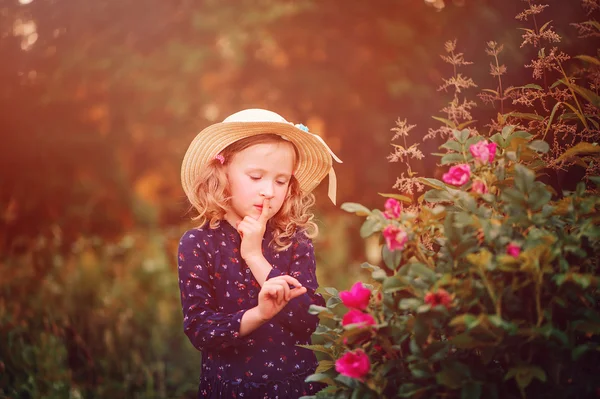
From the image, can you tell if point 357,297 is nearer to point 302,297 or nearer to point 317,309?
point 317,309

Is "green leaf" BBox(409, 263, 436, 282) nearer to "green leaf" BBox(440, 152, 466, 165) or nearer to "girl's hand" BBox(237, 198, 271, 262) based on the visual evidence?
"green leaf" BBox(440, 152, 466, 165)

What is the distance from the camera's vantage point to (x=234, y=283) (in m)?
2.37

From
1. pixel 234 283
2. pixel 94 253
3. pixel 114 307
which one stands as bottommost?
pixel 234 283

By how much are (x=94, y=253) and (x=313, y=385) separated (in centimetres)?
242

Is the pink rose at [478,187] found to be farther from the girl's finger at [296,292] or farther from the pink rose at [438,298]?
the girl's finger at [296,292]

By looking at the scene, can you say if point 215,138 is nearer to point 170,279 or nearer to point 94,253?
point 170,279

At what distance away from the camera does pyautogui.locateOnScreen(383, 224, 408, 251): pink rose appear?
68.1 inches

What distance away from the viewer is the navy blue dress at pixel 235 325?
225 cm

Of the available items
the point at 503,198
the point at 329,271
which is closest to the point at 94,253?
the point at 329,271

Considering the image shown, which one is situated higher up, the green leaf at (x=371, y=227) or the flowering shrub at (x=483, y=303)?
the green leaf at (x=371, y=227)

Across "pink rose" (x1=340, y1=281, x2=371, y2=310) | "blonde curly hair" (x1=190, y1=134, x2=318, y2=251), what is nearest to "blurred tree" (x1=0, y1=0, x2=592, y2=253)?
"blonde curly hair" (x1=190, y1=134, x2=318, y2=251)

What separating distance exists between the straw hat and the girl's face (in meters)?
0.06

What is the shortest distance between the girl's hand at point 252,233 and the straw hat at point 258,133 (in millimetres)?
258

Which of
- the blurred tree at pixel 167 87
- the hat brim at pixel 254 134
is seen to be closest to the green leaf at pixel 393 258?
the hat brim at pixel 254 134
